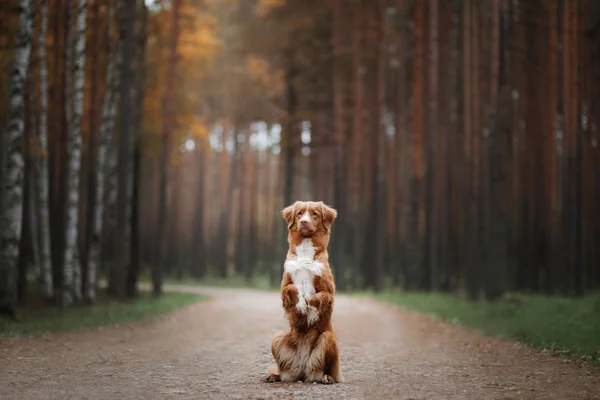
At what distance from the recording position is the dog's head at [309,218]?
22.2 ft

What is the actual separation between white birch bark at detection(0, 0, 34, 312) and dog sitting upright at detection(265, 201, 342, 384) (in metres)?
7.61

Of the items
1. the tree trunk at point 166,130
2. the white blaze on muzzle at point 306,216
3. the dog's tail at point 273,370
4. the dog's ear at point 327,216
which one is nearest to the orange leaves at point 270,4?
the tree trunk at point 166,130

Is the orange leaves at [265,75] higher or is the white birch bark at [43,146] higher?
the orange leaves at [265,75]

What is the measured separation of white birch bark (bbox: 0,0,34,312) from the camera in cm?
1225

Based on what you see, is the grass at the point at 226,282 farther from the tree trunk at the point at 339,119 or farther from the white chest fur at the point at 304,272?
the white chest fur at the point at 304,272

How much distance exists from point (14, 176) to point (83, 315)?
11.6 ft

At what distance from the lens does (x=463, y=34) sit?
914 inches

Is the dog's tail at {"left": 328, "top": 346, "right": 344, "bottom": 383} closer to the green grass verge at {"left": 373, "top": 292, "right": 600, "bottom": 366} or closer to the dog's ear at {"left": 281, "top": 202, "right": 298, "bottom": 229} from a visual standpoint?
the dog's ear at {"left": 281, "top": 202, "right": 298, "bottom": 229}

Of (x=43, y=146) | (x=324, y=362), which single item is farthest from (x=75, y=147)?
(x=324, y=362)

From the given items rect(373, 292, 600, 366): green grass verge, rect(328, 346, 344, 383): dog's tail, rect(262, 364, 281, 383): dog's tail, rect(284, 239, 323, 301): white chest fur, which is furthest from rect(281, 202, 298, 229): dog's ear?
rect(373, 292, 600, 366): green grass verge

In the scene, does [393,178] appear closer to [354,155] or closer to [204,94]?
[354,155]

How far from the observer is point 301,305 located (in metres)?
6.64

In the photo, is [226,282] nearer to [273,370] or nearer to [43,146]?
[43,146]

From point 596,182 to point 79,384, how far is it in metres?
20.4
